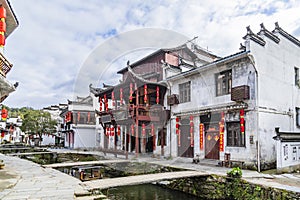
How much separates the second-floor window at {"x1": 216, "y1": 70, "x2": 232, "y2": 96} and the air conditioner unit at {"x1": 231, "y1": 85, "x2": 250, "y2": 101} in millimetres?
1055

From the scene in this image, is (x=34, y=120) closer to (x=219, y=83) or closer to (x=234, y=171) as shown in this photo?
(x=219, y=83)

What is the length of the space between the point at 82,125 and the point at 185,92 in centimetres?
1956

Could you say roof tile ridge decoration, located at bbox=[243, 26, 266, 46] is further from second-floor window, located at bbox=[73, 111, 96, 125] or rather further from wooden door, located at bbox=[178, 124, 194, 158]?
second-floor window, located at bbox=[73, 111, 96, 125]

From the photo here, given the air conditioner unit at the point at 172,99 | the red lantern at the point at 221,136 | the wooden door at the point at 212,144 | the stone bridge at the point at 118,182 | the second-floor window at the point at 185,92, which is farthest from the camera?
the air conditioner unit at the point at 172,99

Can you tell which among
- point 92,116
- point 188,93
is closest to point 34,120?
point 92,116

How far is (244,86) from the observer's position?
1152 cm

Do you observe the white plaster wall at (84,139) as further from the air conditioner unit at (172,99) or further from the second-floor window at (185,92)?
the second-floor window at (185,92)

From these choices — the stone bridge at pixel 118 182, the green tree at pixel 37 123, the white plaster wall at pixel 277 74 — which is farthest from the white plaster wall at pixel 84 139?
the white plaster wall at pixel 277 74

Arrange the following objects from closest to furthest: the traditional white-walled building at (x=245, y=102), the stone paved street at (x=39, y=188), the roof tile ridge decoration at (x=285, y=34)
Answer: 1. the stone paved street at (x=39, y=188)
2. the traditional white-walled building at (x=245, y=102)
3. the roof tile ridge decoration at (x=285, y=34)

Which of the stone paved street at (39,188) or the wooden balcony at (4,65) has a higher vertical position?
the wooden balcony at (4,65)

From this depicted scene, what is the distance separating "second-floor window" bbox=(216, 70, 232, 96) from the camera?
13.0 metres

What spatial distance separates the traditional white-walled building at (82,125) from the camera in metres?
31.1

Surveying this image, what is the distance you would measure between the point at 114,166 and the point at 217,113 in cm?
664

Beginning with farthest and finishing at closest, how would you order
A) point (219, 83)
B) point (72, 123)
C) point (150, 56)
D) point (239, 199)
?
point (72, 123) → point (150, 56) → point (219, 83) → point (239, 199)
